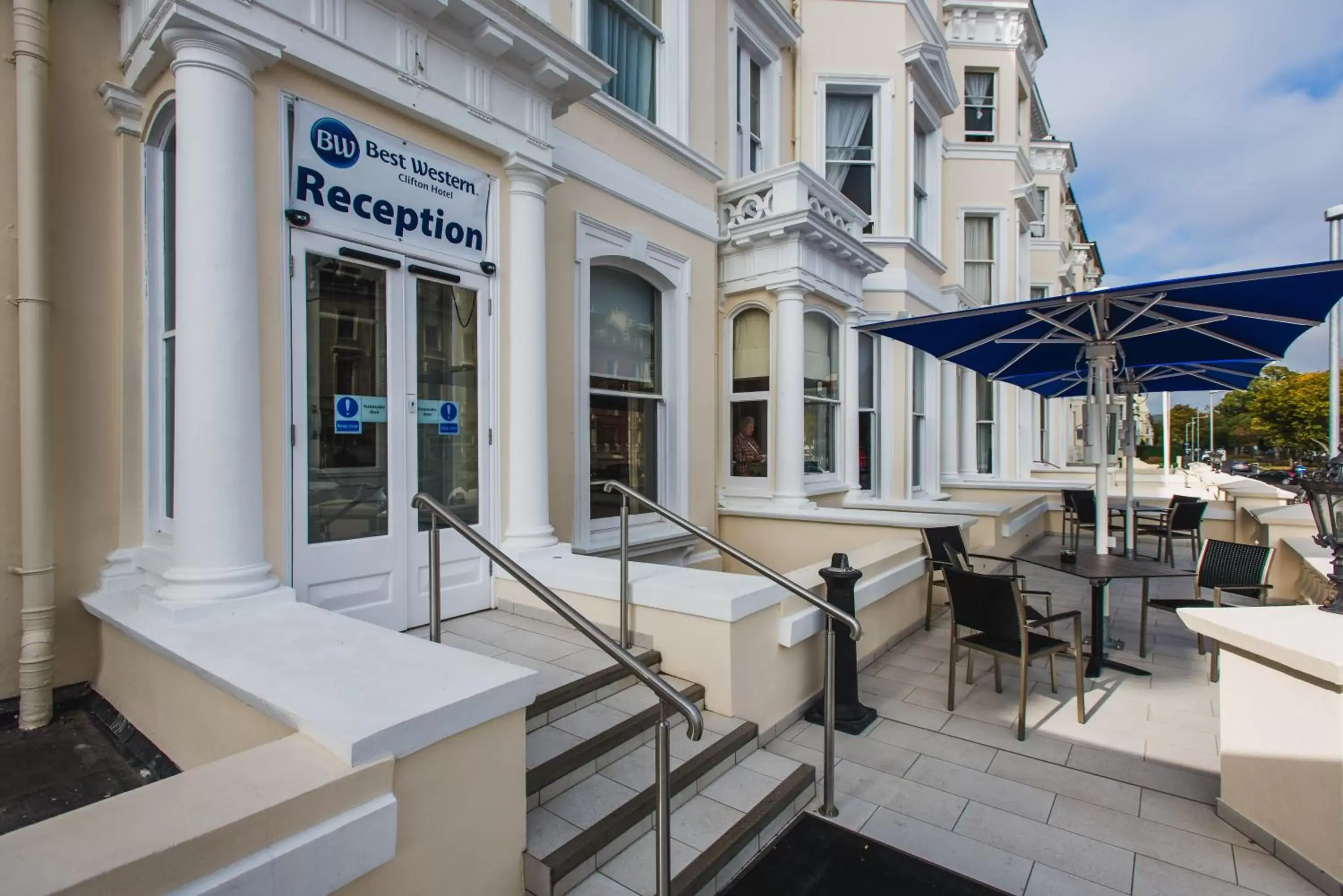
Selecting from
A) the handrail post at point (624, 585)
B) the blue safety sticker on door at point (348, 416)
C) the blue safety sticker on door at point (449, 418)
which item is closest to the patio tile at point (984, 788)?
the handrail post at point (624, 585)

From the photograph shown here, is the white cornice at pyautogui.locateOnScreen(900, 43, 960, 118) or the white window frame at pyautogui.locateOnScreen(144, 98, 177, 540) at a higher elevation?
the white cornice at pyautogui.locateOnScreen(900, 43, 960, 118)

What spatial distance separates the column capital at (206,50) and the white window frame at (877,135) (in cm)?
780

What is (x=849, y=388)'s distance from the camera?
9.16 metres

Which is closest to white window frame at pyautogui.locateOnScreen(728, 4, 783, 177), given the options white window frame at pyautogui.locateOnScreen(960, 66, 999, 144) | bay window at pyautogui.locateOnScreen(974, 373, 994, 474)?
white window frame at pyautogui.locateOnScreen(960, 66, 999, 144)

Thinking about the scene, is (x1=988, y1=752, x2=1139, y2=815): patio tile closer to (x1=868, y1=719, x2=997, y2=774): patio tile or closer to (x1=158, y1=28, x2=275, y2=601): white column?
(x1=868, y1=719, x2=997, y2=774): patio tile

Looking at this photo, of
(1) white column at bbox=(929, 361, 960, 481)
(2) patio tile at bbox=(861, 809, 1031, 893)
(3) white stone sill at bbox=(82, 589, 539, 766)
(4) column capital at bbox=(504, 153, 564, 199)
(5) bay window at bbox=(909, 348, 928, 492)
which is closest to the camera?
(3) white stone sill at bbox=(82, 589, 539, 766)

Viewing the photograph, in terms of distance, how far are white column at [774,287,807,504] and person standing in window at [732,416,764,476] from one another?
383mm

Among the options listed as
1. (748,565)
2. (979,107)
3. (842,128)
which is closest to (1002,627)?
(748,565)

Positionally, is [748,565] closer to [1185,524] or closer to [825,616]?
[825,616]

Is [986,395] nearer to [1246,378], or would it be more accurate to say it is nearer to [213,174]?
[1246,378]

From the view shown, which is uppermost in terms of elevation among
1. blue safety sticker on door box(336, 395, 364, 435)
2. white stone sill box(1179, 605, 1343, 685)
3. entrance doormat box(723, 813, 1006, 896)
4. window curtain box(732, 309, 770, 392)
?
window curtain box(732, 309, 770, 392)

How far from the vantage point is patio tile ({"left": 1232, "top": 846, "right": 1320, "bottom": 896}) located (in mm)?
2604

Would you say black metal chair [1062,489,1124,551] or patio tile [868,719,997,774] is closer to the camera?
patio tile [868,719,997,774]

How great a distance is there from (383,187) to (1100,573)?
209 inches
